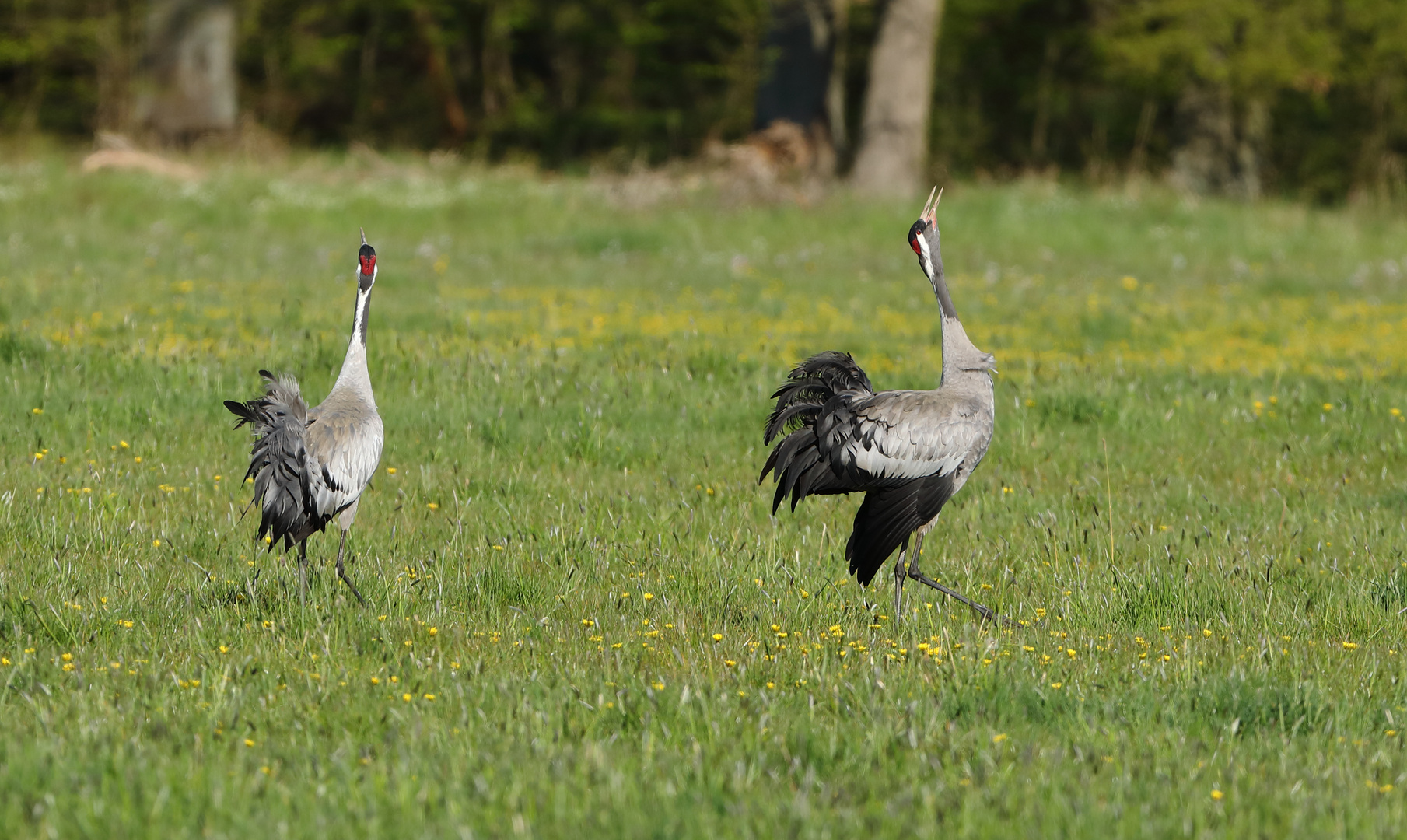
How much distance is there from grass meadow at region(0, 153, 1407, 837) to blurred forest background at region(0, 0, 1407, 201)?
63.1 ft

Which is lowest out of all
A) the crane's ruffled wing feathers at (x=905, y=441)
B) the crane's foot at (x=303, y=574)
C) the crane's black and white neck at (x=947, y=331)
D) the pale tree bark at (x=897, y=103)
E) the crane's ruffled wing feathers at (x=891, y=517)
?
the crane's foot at (x=303, y=574)

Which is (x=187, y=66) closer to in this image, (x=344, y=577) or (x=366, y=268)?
(x=366, y=268)

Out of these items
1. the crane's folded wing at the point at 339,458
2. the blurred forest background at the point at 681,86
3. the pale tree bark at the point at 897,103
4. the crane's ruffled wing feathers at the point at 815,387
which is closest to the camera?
the crane's folded wing at the point at 339,458

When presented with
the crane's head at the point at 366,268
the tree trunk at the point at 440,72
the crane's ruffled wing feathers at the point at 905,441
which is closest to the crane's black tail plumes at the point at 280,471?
the crane's head at the point at 366,268

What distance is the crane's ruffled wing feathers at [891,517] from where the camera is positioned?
627 cm

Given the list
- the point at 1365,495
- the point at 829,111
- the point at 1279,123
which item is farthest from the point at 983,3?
the point at 1365,495

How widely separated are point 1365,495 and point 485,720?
6.26 meters

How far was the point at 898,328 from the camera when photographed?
14.2m

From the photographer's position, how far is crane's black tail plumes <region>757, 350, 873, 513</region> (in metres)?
6.33

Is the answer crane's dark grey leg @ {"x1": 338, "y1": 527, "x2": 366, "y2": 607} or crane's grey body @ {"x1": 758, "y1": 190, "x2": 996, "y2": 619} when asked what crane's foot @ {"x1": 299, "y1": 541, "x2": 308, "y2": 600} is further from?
crane's grey body @ {"x1": 758, "y1": 190, "x2": 996, "y2": 619}

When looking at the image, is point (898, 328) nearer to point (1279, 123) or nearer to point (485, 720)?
point (485, 720)

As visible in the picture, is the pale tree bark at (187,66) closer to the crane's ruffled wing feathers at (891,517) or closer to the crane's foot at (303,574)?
the crane's foot at (303,574)

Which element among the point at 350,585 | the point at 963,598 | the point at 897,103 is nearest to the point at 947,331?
the point at 963,598

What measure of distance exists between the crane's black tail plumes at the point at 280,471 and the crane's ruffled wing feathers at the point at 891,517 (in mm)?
2490
